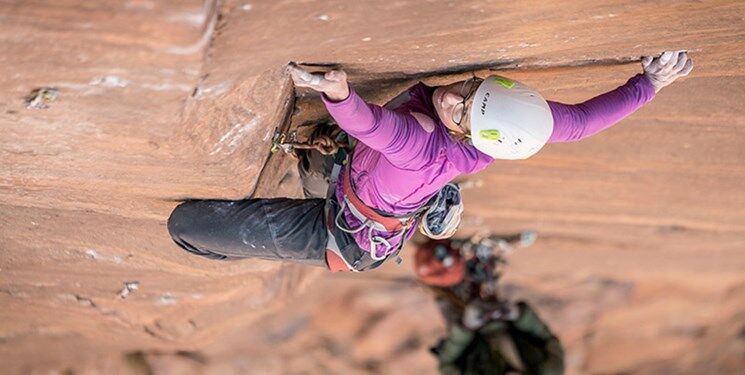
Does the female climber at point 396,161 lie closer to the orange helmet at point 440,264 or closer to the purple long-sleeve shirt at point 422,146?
the purple long-sleeve shirt at point 422,146

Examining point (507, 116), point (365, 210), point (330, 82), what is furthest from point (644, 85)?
point (330, 82)

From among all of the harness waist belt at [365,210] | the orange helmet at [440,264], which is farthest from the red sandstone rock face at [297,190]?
the orange helmet at [440,264]

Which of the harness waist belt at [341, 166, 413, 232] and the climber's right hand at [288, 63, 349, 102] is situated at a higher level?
the climber's right hand at [288, 63, 349, 102]

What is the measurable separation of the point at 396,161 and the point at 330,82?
1.59 ft

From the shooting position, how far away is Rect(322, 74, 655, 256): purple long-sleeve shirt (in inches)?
126

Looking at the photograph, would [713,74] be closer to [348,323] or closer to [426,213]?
[426,213]

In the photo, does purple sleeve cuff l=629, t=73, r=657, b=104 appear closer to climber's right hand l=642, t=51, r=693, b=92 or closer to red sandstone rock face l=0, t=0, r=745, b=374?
climber's right hand l=642, t=51, r=693, b=92

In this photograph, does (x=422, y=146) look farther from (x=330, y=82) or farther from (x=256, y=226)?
(x=256, y=226)

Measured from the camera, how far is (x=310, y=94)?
12.4ft

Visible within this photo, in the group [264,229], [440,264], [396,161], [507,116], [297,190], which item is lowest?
[440,264]

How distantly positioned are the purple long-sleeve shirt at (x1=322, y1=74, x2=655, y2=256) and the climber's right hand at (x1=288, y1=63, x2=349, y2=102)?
165mm

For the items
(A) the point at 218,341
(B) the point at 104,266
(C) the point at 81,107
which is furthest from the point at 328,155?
(A) the point at 218,341

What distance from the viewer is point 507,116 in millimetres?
3191

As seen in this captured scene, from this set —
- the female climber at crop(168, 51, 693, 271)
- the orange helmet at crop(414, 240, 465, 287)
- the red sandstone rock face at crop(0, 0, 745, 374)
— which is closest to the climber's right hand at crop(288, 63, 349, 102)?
the female climber at crop(168, 51, 693, 271)
